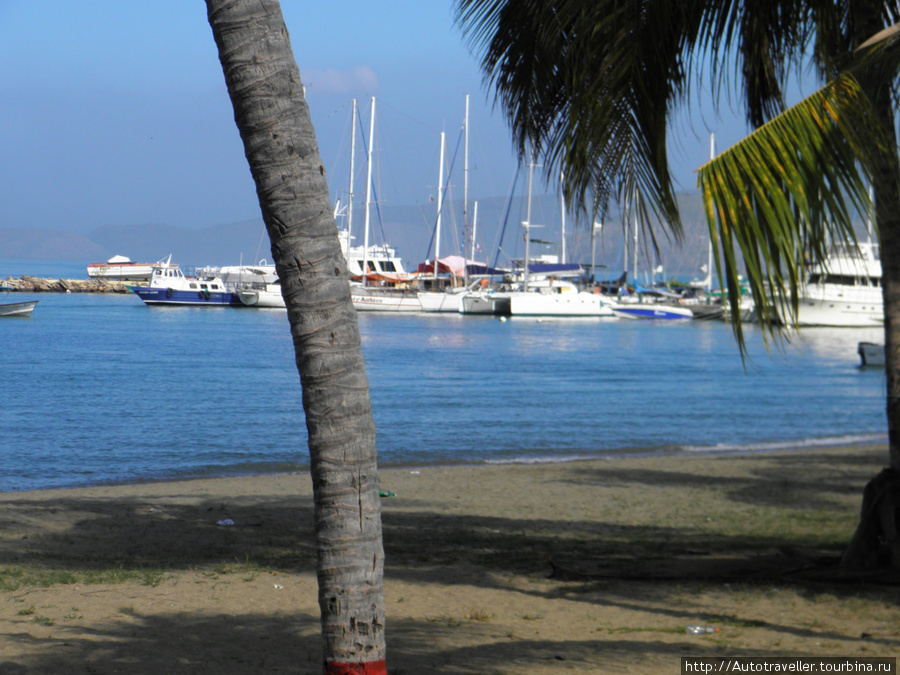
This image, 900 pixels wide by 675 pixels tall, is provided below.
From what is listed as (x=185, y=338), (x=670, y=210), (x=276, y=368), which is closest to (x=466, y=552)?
(x=670, y=210)

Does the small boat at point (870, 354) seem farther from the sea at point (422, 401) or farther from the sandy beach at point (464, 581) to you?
the sandy beach at point (464, 581)

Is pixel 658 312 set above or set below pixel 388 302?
below

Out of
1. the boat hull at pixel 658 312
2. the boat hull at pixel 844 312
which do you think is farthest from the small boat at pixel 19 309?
the boat hull at pixel 844 312

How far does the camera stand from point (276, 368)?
3300cm

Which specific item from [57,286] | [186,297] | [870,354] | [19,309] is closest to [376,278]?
[186,297]

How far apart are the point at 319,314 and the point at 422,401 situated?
21.2m

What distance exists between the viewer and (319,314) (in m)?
2.78

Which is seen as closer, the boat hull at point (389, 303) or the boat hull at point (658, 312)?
the boat hull at point (389, 303)

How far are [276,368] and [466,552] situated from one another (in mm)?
26378

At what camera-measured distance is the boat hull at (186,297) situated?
71.9 m

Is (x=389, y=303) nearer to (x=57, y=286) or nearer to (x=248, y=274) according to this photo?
(x=248, y=274)

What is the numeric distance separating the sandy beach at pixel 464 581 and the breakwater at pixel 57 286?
9144 centimetres

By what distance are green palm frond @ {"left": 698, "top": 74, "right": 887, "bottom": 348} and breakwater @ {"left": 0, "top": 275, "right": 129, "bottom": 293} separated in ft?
328

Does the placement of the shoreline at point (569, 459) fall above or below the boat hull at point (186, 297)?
below
